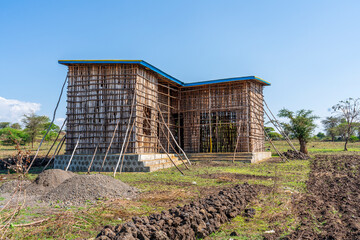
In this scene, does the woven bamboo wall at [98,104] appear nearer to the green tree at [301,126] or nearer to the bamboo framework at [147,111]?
the bamboo framework at [147,111]

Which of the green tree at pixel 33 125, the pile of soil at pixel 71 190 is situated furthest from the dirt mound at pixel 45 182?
the green tree at pixel 33 125

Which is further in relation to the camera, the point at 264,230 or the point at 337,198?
the point at 337,198

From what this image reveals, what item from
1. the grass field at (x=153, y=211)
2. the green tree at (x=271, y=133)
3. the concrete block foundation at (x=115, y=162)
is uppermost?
the green tree at (x=271, y=133)

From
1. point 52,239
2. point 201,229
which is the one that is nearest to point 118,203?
point 52,239

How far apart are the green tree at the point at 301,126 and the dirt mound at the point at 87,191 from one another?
58.0ft

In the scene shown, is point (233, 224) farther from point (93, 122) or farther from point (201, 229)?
point (93, 122)

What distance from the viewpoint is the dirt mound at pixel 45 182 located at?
24.4ft

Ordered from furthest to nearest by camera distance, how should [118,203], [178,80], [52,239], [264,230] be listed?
[178,80]
[118,203]
[264,230]
[52,239]

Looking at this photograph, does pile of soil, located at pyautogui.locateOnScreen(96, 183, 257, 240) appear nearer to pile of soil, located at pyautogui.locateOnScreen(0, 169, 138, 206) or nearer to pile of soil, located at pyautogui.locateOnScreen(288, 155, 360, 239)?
pile of soil, located at pyautogui.locateOnScreen(288, 155, 360, 239)

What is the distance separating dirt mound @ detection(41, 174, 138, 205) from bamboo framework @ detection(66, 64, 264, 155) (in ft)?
15.2

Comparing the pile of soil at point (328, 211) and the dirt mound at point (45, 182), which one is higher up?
the dirt mound at point (45, 182)

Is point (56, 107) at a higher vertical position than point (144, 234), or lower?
higher

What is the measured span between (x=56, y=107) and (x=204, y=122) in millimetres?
9034

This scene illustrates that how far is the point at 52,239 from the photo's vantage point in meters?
4.02
